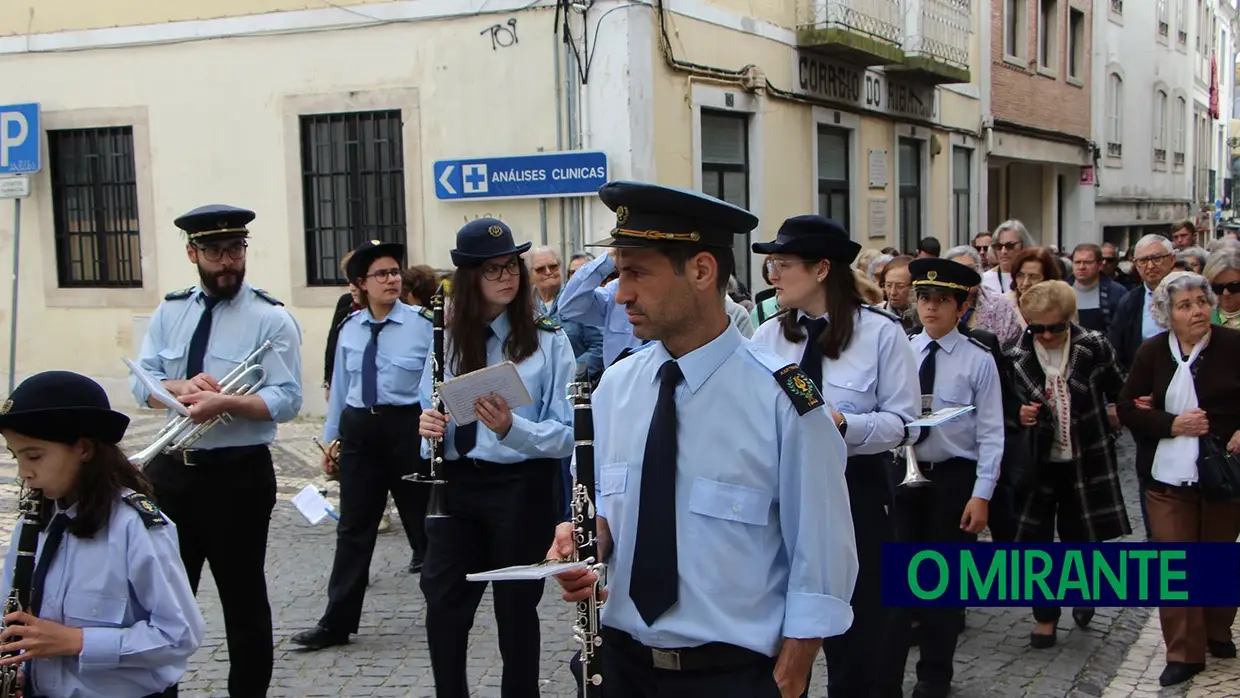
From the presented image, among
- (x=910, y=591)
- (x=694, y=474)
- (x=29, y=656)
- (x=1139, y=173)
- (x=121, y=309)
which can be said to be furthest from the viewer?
(x=1139, y=173)

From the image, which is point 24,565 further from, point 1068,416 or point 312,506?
point 1068,416

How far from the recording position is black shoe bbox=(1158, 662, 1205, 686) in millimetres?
5555

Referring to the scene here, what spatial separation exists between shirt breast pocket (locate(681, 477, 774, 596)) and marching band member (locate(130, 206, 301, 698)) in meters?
2.68

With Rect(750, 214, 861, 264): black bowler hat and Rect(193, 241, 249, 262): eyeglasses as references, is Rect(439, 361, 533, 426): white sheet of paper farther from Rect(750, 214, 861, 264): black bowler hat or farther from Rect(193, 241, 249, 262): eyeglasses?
Rect(193, 241, 249, 262): eyeglasses

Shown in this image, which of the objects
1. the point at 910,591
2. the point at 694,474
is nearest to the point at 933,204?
the point at 910,591

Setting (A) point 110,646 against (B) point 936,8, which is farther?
(B) point 936,8

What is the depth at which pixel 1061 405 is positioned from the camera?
6.08 m

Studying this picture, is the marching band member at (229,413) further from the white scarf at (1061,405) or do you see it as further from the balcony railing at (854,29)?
the balcony railing at (854,29)

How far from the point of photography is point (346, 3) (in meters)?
12.8

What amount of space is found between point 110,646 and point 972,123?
2054 cm

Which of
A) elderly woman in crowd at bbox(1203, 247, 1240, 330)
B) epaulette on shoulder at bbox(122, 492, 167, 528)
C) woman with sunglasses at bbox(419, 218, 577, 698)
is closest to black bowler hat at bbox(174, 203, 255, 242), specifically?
woman with sunglasses at bbox(419, 218, 577, 698)

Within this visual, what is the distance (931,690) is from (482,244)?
2.81 m

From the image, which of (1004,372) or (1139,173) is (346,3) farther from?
(1139,173)

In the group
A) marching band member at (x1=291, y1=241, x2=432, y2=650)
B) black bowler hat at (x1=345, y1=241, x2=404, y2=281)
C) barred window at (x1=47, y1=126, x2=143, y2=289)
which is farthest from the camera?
barred window at (x1=47, y1=126, x2=143, y2=289)
